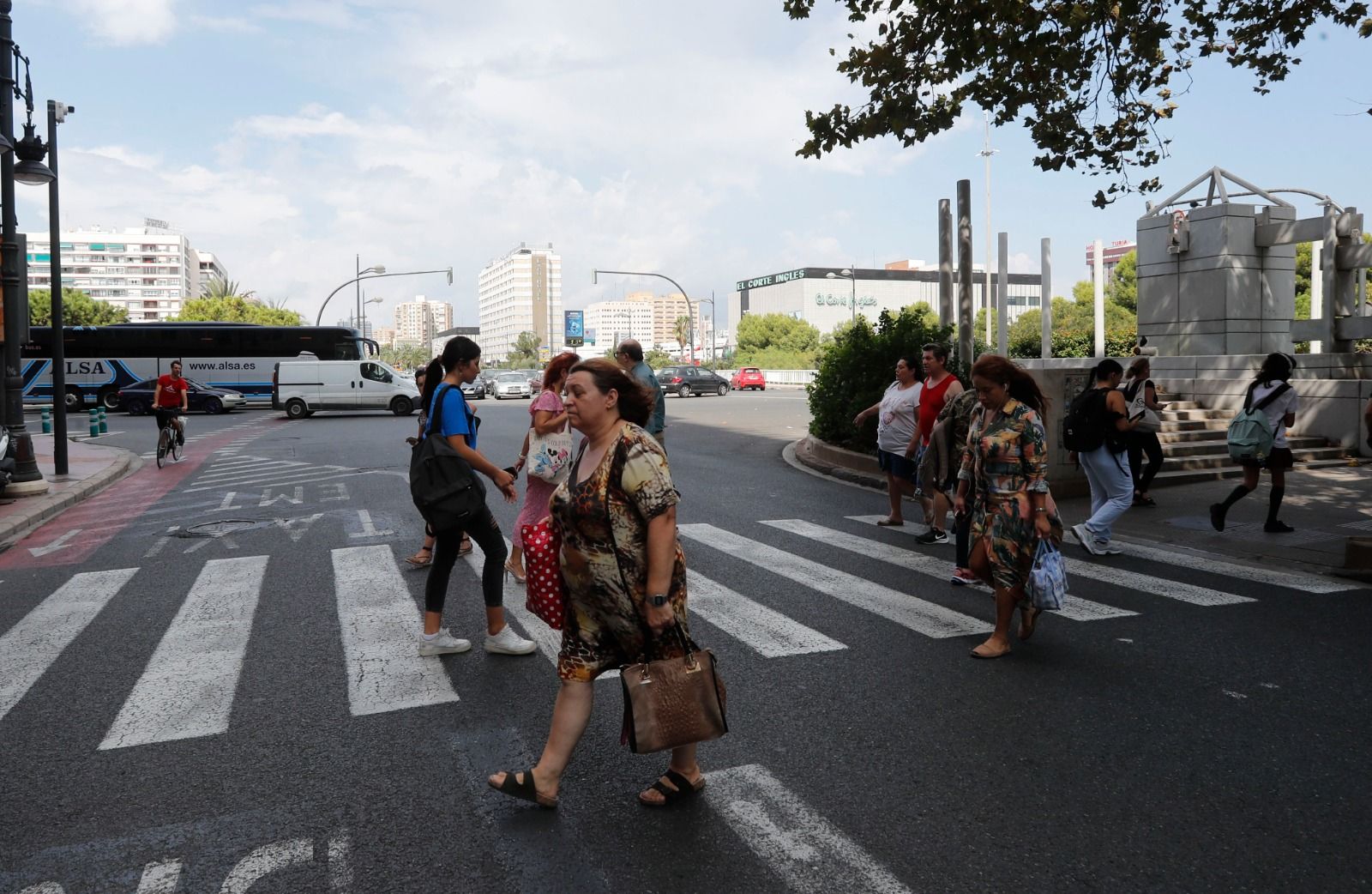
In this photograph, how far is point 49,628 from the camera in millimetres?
6520

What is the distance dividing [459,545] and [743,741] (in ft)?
6.71

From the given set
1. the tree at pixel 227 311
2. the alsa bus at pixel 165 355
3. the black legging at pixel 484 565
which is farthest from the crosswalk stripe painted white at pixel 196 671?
the tree at pixel 227 311

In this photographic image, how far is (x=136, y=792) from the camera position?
3.92 meters

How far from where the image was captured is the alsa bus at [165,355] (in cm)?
3881

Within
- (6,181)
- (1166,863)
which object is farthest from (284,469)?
(1166,863)

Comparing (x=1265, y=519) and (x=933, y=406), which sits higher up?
(x=933, y=406)

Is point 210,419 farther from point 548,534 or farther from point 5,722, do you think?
point 548,534

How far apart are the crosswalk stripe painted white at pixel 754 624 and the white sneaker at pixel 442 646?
1281mm

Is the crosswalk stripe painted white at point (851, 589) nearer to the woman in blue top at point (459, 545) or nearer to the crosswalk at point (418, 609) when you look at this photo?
the crosswalk at point (418, 609)

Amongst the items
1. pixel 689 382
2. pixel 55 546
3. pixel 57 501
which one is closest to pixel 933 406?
pixel 55 546

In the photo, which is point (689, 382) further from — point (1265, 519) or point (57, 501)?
point (1265, 519)

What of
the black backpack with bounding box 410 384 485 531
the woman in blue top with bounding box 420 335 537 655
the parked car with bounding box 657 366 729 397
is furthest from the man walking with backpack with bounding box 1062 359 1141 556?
the parked car with bounding box 657 366 729 397

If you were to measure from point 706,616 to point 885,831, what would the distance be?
10.2 feet

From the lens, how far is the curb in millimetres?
10508
